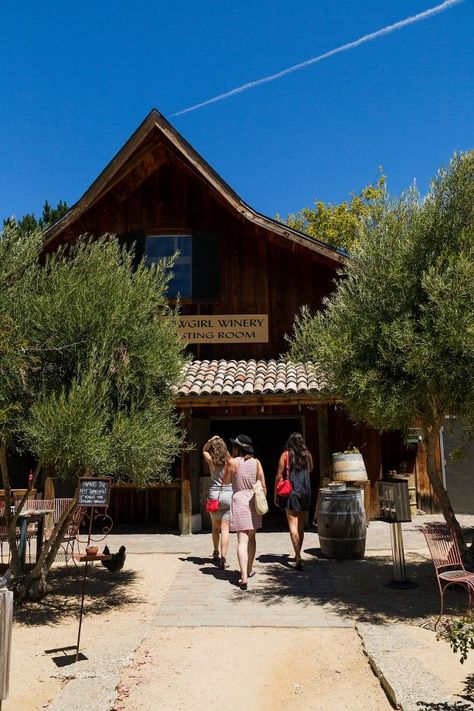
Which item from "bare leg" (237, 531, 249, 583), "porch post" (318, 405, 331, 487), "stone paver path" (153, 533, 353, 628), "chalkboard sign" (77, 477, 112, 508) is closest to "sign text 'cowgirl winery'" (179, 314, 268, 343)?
"porch post" (318, 405, 331, 487)

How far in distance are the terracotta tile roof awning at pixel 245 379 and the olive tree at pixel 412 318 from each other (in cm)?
283

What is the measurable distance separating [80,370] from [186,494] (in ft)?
17.5

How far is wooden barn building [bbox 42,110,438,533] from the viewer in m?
12.5

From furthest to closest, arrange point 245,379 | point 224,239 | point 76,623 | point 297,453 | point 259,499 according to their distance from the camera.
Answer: point 224,239, point 245,379, point 297,453, point 259,499, point 76,623

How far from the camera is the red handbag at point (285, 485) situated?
7.84 metres

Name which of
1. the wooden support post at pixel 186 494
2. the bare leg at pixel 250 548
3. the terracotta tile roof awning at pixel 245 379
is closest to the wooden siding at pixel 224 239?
the terracotta tile roof awning at pixel 245 379

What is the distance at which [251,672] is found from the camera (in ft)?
14.8

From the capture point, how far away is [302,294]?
13.1 metres

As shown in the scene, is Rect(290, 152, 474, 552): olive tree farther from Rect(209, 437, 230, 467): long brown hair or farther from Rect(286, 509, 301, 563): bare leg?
Rect(209, 437, 230, 467): long brown hair

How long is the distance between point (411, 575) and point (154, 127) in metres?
10.3

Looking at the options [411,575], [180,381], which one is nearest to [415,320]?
[180,381]

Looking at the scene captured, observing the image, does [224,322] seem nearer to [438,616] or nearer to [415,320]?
[415,320]

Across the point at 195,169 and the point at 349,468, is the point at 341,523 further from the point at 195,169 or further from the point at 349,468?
the point at 195,169

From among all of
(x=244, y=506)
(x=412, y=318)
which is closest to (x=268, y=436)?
(x=244, y=506)
